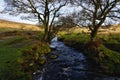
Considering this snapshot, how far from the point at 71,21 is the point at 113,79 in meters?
13.7

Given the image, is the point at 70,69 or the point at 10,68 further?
the point at 70,69

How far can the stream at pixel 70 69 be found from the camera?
83.5ft

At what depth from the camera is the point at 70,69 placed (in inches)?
1110

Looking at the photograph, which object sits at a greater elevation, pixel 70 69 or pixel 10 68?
pixel 10 68

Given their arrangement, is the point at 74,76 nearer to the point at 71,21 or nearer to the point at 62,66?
the point at 62,66

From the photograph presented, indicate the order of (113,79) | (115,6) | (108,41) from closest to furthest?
1. (113,79)
2. (115,6)
3. (108,41)

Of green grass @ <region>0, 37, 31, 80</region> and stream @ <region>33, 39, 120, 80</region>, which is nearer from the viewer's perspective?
green grass @ <region>0, 37, 31, 80</region>

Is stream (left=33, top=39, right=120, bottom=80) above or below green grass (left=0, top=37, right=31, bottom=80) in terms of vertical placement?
below

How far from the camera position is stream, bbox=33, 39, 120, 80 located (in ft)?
83.5

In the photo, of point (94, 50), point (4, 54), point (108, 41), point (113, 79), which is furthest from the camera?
point (108, 41)

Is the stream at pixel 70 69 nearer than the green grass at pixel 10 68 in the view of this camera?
No

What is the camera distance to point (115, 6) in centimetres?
3484

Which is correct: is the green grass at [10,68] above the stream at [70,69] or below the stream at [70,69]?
above

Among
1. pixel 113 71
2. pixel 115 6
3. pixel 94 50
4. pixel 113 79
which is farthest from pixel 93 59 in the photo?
pixel 115 6
